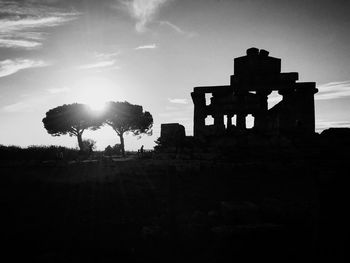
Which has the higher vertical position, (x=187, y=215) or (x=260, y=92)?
(x=260, y=92)

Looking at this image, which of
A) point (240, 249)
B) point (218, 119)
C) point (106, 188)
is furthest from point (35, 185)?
point (218, 119)

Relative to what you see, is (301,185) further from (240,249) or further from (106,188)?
(106,188)

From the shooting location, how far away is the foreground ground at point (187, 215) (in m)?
5.52

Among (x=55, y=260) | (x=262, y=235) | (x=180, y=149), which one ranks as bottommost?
(x=55, y=260)

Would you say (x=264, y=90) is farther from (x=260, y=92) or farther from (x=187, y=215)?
(x=187, y=215)

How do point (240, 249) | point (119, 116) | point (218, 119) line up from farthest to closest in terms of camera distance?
point (119, 116) → point (218, 119) → point (240, 249)

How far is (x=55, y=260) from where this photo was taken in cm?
557

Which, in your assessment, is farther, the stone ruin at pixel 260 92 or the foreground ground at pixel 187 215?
the stone ruin at pixel 260 92

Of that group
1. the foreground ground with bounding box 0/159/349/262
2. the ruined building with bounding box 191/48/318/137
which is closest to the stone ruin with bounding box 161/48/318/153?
the ruined building with bounding box 191/48/318/137

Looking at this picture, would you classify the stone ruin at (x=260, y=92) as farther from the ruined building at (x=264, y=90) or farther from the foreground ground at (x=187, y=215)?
the foreground ground at (x=187, y=215)

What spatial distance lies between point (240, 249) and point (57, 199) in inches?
276

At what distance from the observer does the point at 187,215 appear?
7.55 m

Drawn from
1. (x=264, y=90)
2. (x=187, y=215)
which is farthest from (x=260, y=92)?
(x=187, y=215)

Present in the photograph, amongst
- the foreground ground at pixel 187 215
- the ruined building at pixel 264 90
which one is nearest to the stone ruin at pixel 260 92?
the ruined building at pixel 264 90
